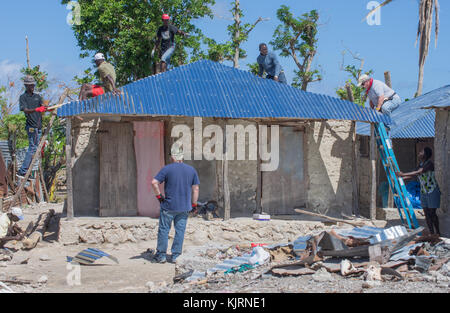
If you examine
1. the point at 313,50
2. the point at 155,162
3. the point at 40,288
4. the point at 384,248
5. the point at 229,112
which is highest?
the point at 313,50

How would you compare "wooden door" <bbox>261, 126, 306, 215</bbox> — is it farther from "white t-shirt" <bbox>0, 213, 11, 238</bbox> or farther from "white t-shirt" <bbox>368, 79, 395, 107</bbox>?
"white t-shirt" <bbox>0, 213, 11, 238</bbox>

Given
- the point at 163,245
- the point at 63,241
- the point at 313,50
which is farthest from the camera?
the point at 313,50

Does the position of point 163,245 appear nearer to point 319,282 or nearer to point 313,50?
point 319,282

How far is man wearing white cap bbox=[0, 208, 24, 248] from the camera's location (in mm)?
9336

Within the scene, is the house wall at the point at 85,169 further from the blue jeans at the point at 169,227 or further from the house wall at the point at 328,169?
the house wall at the point at 328,169

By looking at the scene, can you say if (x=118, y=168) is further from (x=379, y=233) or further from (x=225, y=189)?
(x=379, y=233)

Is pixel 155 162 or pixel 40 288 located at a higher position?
pixel 155 162

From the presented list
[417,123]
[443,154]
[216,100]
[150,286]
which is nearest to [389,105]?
[443,154]

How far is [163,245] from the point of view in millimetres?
8430

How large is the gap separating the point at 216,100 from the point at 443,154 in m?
4.72
